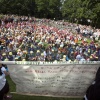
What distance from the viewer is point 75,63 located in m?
5.10

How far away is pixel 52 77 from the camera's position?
5098 mm

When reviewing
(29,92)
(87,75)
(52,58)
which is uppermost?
(87,75)

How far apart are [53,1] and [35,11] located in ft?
28.6

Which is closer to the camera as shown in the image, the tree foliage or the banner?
the banner

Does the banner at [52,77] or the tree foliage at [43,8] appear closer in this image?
the banner at [52,77]

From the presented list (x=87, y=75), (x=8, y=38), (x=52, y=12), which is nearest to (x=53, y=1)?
(x=52, y=12)

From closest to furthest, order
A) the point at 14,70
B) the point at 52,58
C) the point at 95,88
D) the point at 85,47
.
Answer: the point at 95,88, the point at 14,70, the point at 52,58, the point at 85,47

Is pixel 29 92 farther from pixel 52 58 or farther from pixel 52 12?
pixel 52 12

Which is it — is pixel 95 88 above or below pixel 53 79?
above

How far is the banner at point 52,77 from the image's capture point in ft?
16.6

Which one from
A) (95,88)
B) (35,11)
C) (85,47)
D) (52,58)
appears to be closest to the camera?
(95,88)

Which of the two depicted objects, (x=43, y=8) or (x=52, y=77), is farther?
(x=43, y=8)

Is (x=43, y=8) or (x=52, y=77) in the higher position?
(x=43, y=8)

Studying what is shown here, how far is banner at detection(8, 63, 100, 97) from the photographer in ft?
16.6
